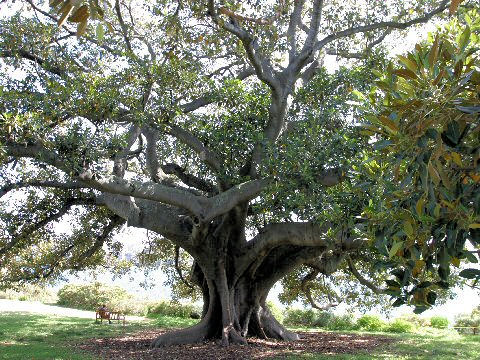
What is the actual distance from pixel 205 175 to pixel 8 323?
7.14 meters

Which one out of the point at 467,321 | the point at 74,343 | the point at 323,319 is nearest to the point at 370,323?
the point at 323,319

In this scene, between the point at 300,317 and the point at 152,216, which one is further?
the point at 300,317

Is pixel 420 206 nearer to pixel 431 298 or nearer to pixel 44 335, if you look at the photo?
pixel 431 298

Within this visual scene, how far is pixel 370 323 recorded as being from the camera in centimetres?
1723

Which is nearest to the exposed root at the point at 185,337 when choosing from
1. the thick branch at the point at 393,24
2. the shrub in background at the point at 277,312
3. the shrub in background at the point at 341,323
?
the thick branch at the point at 393,24

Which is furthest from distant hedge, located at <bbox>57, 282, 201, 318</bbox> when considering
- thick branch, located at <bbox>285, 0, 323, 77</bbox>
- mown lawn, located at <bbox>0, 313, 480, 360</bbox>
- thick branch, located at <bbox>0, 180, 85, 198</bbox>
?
thick branch, located at <bbox>285, 0, 323, 77</bbox>

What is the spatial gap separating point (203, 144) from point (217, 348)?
397cm

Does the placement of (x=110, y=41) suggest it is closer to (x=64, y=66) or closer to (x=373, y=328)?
(x=64, y=66)

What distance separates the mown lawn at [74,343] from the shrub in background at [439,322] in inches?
185

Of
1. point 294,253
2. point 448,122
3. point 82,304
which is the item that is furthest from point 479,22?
point 82,304

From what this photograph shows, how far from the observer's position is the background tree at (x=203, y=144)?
749 cm

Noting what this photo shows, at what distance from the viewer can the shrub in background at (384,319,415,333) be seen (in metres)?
16.4

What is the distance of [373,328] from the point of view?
17.0 meters

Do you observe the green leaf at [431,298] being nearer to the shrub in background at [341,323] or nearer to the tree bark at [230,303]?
the tree bark at [230,303]
